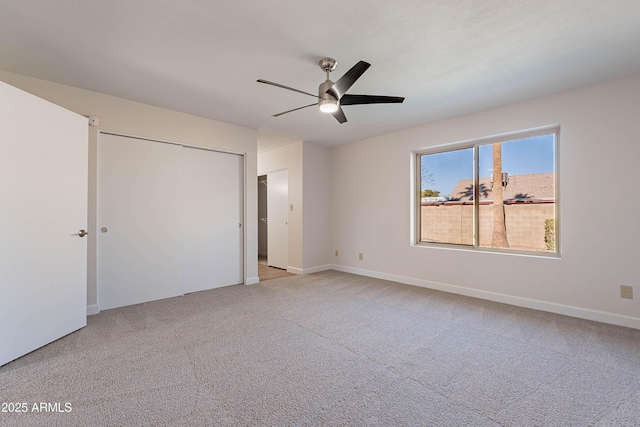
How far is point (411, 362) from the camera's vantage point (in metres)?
2.18

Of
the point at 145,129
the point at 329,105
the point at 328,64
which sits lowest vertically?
the point at 329,105

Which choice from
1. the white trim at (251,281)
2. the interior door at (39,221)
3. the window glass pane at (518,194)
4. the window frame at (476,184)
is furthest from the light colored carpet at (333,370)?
the white trim at (251,281)

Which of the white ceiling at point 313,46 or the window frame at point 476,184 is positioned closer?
the white ceiling at point 313,46

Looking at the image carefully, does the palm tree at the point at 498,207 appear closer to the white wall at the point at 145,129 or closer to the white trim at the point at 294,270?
the white trim at the point at 294,270

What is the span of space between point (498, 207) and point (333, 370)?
3.24 meters

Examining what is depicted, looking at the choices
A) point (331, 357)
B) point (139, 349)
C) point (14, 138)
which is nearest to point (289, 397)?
point (331, 357)

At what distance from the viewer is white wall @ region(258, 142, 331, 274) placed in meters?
5.43

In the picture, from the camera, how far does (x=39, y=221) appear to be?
96.0 inches

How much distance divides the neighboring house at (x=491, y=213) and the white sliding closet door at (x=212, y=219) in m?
3.12

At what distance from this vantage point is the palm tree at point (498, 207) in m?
3.86

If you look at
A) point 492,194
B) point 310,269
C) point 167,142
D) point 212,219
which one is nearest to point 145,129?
point 167,142

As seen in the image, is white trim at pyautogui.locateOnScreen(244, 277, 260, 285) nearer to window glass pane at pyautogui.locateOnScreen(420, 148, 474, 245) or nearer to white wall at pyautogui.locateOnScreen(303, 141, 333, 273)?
white wall at pyautogui.locateOnScreen(303, 141, 333, 273)

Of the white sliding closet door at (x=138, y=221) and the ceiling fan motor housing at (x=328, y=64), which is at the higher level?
the ceiling fan motor housing at (x=328, y=64)

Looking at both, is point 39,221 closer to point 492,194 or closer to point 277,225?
point 277,225
